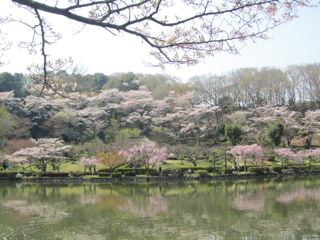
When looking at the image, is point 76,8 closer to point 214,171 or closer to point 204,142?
point 214,171

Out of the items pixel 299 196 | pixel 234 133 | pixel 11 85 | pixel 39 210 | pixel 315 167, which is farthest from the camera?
pixel 11 85

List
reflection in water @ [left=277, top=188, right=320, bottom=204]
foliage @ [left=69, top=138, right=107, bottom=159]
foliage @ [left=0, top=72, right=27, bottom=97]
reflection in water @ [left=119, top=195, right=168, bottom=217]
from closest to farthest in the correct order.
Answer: reflection in water @ [left=119, top=195, right=168, bottom=217]
reflection in water @ [left=277, top=188, right=320, bottom=204]
foliage @ [left=69, top=138, right=107, bottom=159]
foliage @ [left=0, top=72, right=27, bottom=97]

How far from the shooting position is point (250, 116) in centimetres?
4222

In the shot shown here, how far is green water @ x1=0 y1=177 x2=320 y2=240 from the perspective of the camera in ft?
37.9

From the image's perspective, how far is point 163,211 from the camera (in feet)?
50.7

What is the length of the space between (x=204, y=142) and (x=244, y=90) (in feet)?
31.7

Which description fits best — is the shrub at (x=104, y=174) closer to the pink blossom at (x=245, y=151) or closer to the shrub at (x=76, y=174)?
the shrub at (x=76, y=174)

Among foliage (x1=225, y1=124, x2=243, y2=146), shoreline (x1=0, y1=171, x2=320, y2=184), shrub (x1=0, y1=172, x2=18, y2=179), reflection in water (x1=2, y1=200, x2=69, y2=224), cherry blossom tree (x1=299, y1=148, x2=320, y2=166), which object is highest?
foliage (x1=225, y1=124, x2=243, y2=146)

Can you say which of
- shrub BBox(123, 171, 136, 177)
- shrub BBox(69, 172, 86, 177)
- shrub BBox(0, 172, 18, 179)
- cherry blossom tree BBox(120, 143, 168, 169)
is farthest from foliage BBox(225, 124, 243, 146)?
shrub BBox(0, 172, 18, 179)

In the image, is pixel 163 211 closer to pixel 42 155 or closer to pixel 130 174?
pixel 130 174

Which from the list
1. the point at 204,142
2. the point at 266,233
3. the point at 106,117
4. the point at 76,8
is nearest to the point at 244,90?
the point at 204,142

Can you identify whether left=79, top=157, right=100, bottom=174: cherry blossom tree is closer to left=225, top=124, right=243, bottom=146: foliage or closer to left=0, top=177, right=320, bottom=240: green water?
left=0, top=177, right=320, bottom=240: green water

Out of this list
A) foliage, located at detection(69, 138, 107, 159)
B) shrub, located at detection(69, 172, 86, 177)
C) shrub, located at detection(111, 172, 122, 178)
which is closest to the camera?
shrub, located at detection(111, 172, 122, 178)

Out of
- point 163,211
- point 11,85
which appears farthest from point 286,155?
point 11,85
